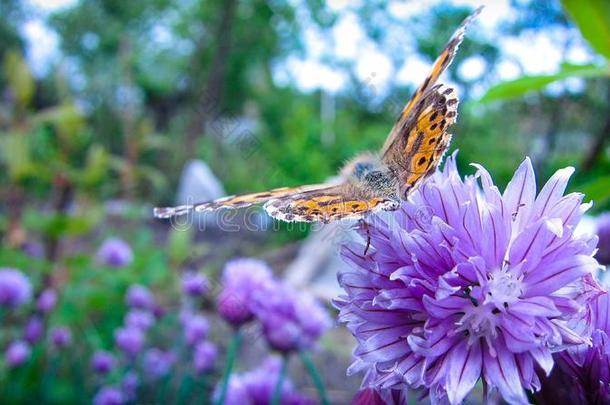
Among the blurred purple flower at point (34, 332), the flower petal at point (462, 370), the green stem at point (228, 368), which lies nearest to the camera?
the flower petal at point (462, 370)

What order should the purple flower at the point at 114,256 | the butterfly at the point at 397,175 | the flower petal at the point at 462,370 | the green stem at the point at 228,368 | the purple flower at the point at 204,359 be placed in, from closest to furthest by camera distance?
the flower petal at the point at 462,370, the butterfly at the point at 397,175, the green stem at the point at 228,368, the purple flower at the point at 204,359, the purple flower at the point at 114,256

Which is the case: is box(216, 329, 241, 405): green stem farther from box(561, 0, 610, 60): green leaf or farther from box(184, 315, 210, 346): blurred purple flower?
box(561, 0, 610, 60): green leaf

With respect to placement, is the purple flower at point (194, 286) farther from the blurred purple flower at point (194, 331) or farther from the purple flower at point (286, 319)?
the purple flower at point (286, 319)

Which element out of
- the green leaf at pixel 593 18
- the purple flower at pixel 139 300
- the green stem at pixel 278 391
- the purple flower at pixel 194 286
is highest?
the purple flower at pixel 139 300

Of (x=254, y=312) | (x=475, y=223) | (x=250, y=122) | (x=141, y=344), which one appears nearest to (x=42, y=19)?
(x=250, y=122)

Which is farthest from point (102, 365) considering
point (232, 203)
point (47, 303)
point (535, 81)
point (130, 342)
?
point (535, 81)

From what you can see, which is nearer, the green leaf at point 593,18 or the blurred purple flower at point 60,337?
the green leaf at point 593,18

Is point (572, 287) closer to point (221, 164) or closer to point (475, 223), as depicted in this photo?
point (475, 223)

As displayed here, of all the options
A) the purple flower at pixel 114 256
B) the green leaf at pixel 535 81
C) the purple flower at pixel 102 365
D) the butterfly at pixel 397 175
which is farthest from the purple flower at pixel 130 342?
the green leaf at pixel 535 81

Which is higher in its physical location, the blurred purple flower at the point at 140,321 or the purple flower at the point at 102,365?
the blurred purple flower at the point at 140,321
